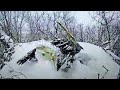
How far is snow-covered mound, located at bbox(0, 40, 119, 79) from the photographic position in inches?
119

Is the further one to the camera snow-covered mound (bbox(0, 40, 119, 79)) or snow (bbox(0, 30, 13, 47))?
snow (bbox(0, 30, 13, 47))

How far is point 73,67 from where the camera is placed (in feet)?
10.1

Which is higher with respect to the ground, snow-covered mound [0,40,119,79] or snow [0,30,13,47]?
snow [0,30,13,47]

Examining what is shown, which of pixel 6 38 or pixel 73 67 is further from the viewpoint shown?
pixel 6 38

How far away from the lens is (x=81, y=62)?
3139mm

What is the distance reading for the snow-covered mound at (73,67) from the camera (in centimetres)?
303

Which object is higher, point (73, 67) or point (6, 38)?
point (6, 38)

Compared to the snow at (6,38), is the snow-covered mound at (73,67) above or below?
below

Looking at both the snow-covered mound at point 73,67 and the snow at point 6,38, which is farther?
the snow at point 6,38
